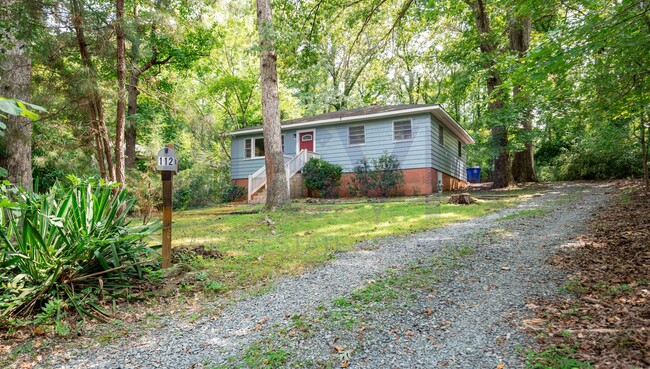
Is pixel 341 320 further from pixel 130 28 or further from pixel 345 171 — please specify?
pixel 345 171

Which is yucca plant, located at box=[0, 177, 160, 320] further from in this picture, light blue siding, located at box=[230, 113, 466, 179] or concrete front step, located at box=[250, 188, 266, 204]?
light blue siding, located at box=[230, 113, 466, 179]

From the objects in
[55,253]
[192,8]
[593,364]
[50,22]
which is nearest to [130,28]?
[50,22]

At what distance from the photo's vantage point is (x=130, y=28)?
7121 mm

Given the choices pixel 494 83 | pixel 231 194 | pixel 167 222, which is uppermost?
pixel 494 83

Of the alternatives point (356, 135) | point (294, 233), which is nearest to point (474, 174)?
point (356, 135)

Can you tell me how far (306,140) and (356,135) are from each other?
2.73 m

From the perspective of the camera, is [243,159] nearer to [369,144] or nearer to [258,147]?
[258,147]

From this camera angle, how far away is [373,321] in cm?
320

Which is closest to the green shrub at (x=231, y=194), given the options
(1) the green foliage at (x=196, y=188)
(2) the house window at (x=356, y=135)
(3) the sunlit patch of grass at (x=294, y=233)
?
(1) the green foliage at (x=196, y=188)

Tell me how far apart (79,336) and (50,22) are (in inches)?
245

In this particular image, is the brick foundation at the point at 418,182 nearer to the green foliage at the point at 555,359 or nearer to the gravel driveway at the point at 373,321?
the gravel driveway at the point at 373,321

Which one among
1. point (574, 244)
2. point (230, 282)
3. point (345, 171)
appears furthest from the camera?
point (345, 171)

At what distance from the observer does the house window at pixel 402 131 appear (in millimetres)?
16828

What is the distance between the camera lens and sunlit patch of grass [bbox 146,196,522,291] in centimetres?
504
